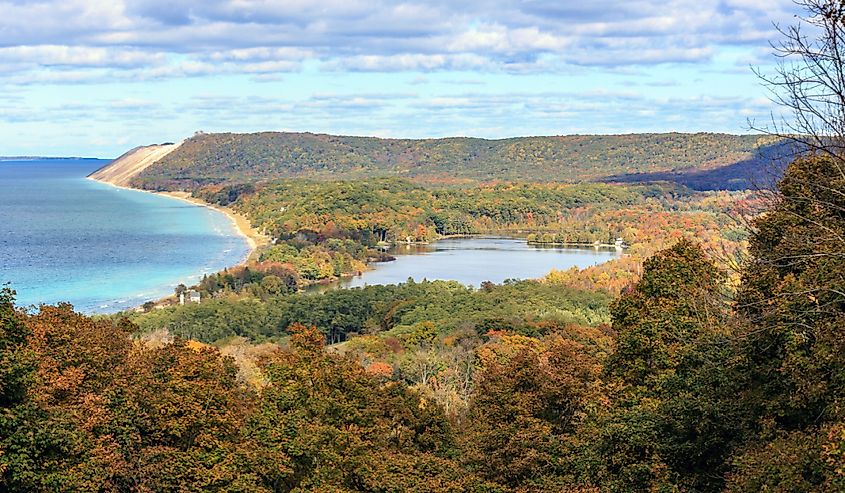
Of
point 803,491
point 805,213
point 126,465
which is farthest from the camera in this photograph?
point 126,465

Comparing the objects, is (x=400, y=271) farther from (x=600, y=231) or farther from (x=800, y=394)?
(x=800, y=394)

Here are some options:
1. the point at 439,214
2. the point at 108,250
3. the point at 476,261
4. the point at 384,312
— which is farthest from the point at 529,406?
the point at 439,214

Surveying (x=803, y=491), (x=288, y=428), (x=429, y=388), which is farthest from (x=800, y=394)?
(x=429, y=388)

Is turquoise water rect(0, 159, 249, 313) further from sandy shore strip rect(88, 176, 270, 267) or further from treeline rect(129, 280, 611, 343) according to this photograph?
treeline rect(129, 280, 611, 343)

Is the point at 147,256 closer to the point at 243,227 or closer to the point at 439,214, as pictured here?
the point at 243,227

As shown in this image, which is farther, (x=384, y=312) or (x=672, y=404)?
(x=384, y=312)

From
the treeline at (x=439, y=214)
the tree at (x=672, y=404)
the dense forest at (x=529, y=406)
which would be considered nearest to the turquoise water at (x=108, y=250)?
the treeline at (x=439, y=214)

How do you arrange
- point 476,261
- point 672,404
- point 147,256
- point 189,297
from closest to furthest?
point 672,404 → point 189,297 → point 147,256 → point 476,261

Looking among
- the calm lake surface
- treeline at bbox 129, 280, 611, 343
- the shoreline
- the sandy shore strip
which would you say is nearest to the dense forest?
treeline at bbox 129, 280, 611, 343
